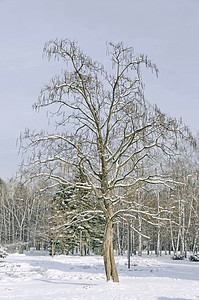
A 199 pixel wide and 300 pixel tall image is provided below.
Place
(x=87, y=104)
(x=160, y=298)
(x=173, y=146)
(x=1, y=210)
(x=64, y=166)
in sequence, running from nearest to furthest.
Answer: (x=160, y=298), (x=64, y=166), (x=173, y=146), (x=87, y=104), (x=1, y=210)

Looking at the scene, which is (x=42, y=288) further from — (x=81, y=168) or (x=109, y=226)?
(x=81, y=168)

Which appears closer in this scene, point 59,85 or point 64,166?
point 64,166

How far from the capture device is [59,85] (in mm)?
11188

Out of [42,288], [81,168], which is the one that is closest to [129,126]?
[81,168]

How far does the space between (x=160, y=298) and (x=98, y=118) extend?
5.89 metres

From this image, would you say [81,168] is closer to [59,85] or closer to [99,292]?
[59,85]

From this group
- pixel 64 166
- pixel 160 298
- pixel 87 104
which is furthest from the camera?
pixel 87 104

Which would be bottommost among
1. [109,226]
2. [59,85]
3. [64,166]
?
[109,226]

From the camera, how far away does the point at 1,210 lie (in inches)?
1885

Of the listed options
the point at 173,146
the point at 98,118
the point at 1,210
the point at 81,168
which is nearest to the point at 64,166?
the point at 81,168

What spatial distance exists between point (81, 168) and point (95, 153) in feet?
2.22

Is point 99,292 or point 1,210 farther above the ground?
point 1,210

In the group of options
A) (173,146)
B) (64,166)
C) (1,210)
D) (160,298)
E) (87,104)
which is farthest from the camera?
(1,210)

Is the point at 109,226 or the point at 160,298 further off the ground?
the point at 109,226
